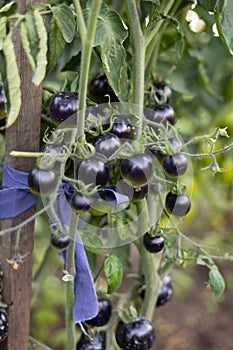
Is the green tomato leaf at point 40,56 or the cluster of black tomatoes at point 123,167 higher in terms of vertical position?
the green tomato leaf at point 40,56

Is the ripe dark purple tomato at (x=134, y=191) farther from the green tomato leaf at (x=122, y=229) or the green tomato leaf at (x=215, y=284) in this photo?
the green tomato leaf at (x=215, y=284)

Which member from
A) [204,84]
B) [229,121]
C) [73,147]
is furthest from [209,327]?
[73,147]

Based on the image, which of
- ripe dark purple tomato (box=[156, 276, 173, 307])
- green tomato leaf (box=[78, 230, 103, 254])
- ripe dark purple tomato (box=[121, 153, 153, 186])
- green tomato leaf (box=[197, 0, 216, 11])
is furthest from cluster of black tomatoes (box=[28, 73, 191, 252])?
ripe dark purple tomato (box=[156, 276, 173, 307])

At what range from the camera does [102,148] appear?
0.64m

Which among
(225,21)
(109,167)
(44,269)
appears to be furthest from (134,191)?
(44,269)

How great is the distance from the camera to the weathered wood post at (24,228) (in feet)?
2.40

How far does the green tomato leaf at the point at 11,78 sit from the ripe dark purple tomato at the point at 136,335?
1.67 ft

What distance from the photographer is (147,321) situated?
0.93 m

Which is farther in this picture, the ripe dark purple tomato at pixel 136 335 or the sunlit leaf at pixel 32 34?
the ripe dark purple tomato at pixel 136 335

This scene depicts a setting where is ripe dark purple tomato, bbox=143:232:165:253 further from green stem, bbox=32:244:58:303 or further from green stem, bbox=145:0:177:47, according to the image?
green stem, bbox=32:244:58:303

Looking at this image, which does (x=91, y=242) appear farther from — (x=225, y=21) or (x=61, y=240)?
(x=225, y=21)

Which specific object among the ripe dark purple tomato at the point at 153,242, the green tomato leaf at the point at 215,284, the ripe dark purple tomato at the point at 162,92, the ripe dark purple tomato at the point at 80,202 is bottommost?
the green tomato leaf at the point at 215,284

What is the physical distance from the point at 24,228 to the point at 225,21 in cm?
42

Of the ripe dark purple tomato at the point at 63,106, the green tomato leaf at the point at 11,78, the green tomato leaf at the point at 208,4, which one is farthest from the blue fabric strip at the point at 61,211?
the green tomato leaf at the point at 208,4
